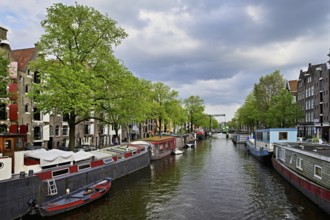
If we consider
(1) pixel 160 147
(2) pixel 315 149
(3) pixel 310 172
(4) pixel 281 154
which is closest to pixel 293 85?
(1) pixel 160 147

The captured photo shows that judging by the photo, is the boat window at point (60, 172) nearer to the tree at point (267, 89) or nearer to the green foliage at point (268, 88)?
the tree at point (267, 89)

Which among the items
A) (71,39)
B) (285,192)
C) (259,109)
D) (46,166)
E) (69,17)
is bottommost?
(285,192)

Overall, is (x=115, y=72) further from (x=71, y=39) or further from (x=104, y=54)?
(x=71, y=39)

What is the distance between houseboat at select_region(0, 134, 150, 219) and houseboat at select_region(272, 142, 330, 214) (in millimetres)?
19341

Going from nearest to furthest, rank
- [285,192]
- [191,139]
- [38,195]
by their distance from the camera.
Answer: [38,195] → [285,192] → [191,139]

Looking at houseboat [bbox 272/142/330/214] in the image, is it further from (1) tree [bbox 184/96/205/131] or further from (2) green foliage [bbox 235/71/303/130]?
(1) tree [bbox 184/96/205/131]

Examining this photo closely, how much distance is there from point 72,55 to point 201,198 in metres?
20.5

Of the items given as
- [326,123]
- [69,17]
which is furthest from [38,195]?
[326,123]

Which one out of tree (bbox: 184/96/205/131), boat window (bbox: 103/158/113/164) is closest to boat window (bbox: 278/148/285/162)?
boat window (bbox: 103/158/113/164)

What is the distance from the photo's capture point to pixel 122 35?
3259 cm

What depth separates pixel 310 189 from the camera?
22859mm

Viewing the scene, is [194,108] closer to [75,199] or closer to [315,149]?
[315,149]

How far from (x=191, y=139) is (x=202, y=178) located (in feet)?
215

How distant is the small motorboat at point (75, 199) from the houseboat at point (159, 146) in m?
22.6
